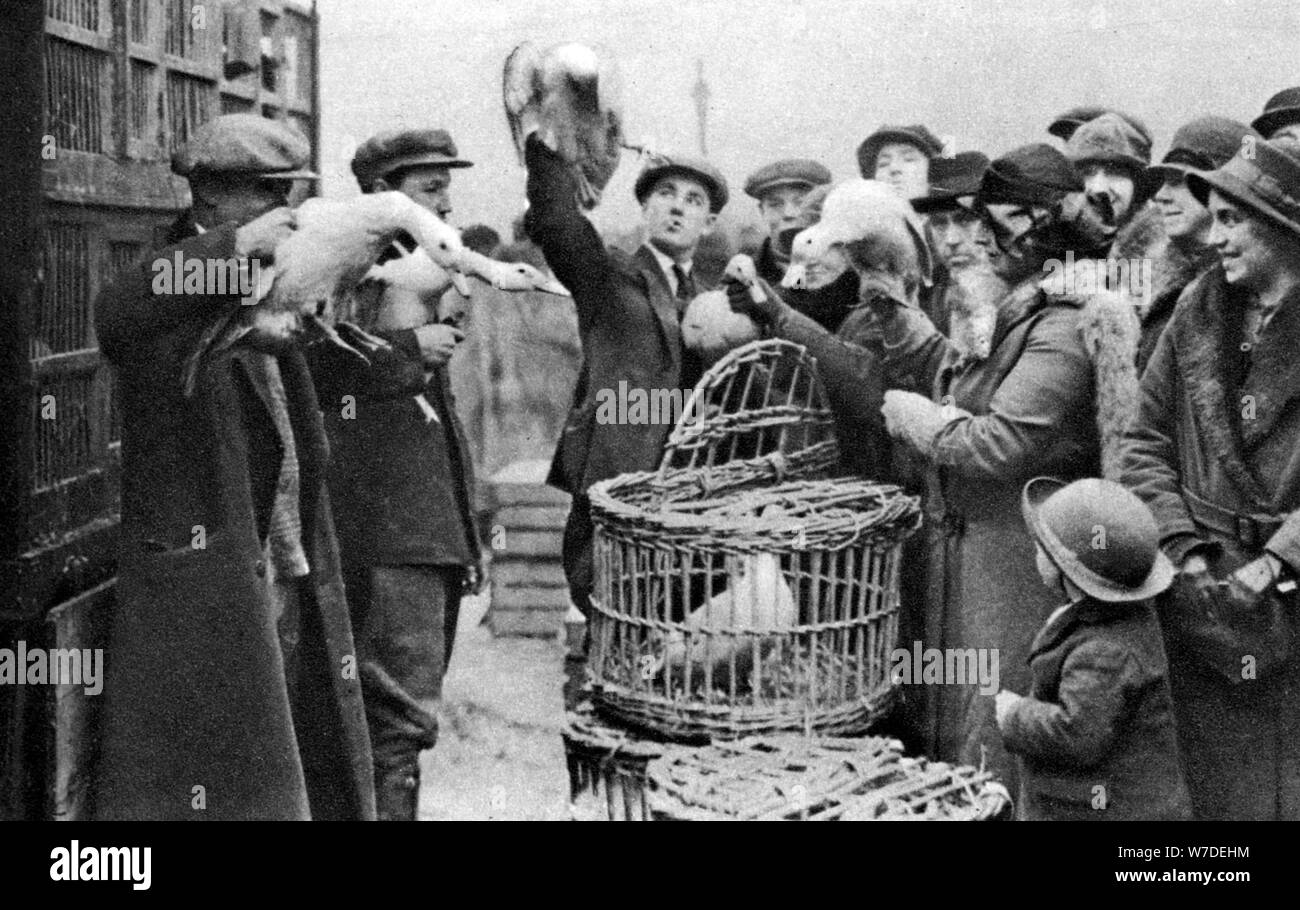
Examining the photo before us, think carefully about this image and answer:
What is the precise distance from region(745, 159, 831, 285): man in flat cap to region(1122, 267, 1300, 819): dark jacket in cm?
109

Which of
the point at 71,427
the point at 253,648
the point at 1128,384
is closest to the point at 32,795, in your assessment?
the point at 253,648

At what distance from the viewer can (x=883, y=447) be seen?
4820 millimetres

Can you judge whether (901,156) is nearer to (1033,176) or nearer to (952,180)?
(952,180)

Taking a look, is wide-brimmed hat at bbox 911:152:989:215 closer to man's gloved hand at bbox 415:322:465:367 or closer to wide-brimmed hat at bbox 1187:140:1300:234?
wide-brimmed hat at bbox 1187:140:1300:234

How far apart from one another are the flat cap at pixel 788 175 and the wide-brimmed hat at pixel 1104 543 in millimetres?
1253

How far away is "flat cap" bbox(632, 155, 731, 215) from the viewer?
4.79 m

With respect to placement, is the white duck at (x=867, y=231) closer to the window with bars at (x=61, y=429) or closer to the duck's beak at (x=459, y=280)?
the duck's beak at (x=459, y=280)

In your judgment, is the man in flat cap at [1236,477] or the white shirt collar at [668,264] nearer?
the man in flat cap at [1236,477]

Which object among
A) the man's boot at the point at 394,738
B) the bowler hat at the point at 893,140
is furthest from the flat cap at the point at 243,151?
the bowler hat at the point at 893,140

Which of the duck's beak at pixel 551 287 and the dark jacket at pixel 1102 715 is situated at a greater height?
the duck's beak at pixel 551 287

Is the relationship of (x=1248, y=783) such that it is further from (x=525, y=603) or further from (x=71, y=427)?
(x=71, y=427)

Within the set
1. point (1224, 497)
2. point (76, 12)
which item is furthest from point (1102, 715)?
point (76, 12)

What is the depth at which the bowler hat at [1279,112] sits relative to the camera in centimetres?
478

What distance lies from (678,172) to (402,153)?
2.62ft
